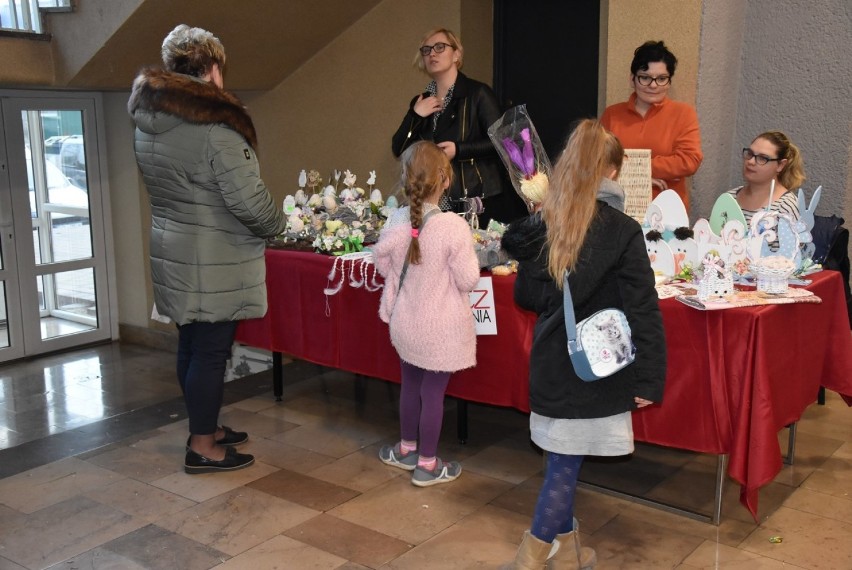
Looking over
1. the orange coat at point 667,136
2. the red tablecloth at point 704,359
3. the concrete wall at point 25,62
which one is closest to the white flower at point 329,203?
the red tablecloth at point 704,359

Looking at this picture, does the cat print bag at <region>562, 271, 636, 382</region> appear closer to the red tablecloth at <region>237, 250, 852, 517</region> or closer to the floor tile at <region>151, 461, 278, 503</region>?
the red tablecloth at <region>237, 250, 852, 517</region>

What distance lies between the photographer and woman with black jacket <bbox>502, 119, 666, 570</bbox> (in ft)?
7.59

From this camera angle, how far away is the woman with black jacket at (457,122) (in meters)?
3.85

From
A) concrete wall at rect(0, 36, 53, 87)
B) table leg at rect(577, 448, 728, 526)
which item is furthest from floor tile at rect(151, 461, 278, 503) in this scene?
concrete wall at rect(0, 36, 53, 87)

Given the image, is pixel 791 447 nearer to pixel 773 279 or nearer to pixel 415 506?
pixel 773 279

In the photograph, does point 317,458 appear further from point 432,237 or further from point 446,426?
point 432,237

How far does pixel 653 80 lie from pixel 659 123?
0.66ft

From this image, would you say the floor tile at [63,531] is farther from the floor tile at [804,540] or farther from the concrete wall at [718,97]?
the concrete wall at [718,97]

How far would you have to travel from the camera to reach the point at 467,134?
154 inches

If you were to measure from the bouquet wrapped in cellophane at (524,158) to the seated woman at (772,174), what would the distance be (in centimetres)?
89

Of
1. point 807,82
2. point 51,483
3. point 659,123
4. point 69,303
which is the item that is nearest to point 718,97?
point 807,82

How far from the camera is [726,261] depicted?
10.3 ft

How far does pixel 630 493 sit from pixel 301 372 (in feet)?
7.05

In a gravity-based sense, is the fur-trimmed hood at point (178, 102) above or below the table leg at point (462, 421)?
above
